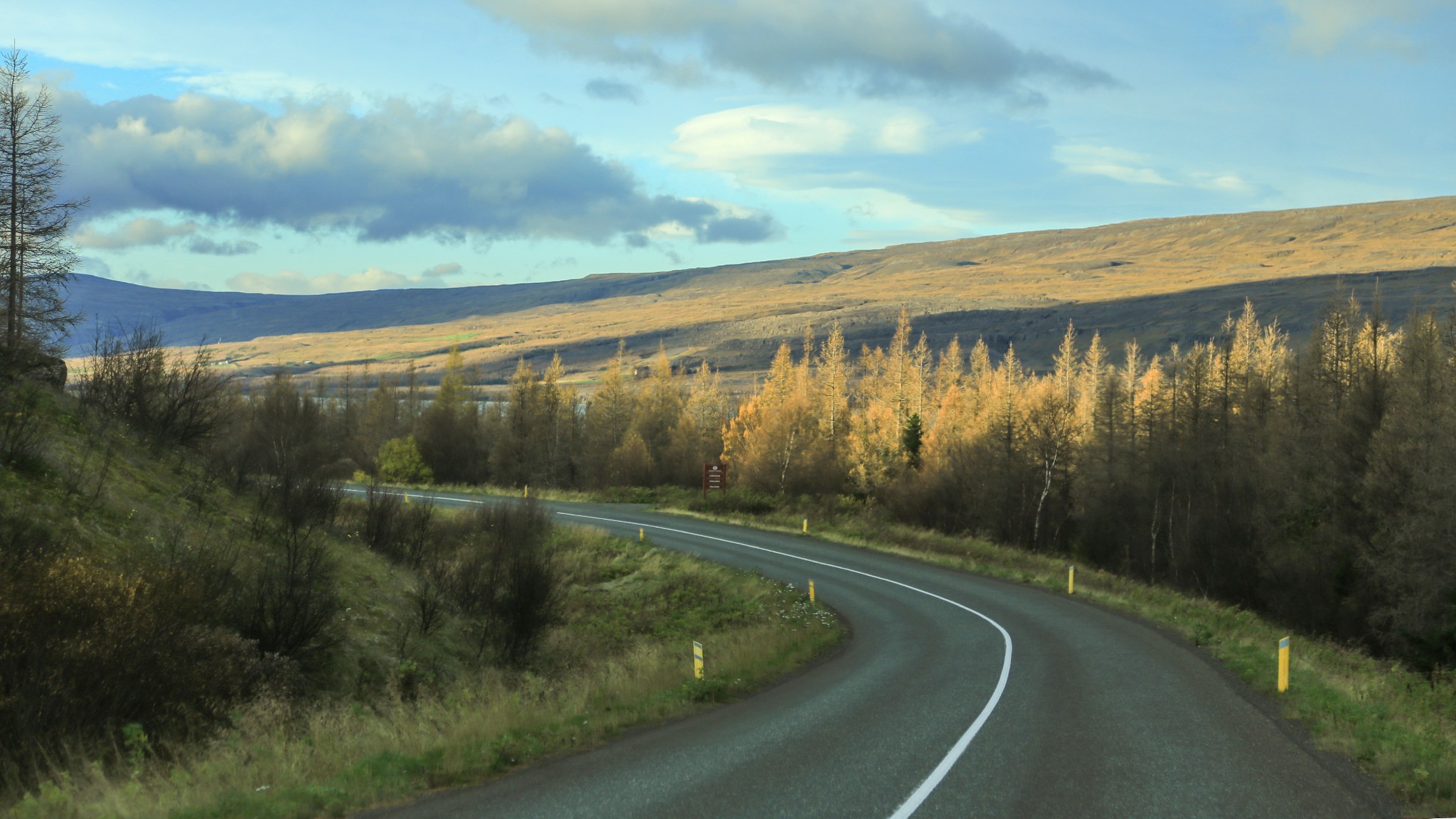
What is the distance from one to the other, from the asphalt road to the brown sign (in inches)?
1436

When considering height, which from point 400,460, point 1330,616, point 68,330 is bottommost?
point 1330,616

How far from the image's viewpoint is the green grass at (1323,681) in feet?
28.1

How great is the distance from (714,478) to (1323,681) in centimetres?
4098

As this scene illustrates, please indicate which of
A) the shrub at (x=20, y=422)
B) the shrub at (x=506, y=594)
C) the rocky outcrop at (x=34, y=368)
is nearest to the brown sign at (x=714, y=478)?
the shrub at (x=506, y=594)

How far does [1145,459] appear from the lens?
6981cm

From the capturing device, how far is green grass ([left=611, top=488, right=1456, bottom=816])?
8.57m

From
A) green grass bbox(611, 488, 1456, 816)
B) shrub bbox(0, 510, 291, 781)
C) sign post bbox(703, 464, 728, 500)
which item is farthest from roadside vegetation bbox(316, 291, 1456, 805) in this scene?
shrub bbox(0, 510, 291, 781)

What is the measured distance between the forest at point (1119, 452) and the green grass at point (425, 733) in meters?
29.4

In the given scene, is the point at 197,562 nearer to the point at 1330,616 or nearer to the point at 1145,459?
the point at 1330,616

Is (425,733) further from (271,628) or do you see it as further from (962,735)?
(271,628)

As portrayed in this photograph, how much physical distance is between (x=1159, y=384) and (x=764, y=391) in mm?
35760

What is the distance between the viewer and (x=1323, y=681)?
13508 millimetres

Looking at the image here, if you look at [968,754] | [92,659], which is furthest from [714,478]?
[968,754]

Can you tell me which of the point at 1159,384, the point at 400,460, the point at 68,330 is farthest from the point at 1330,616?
the point at 400,460
